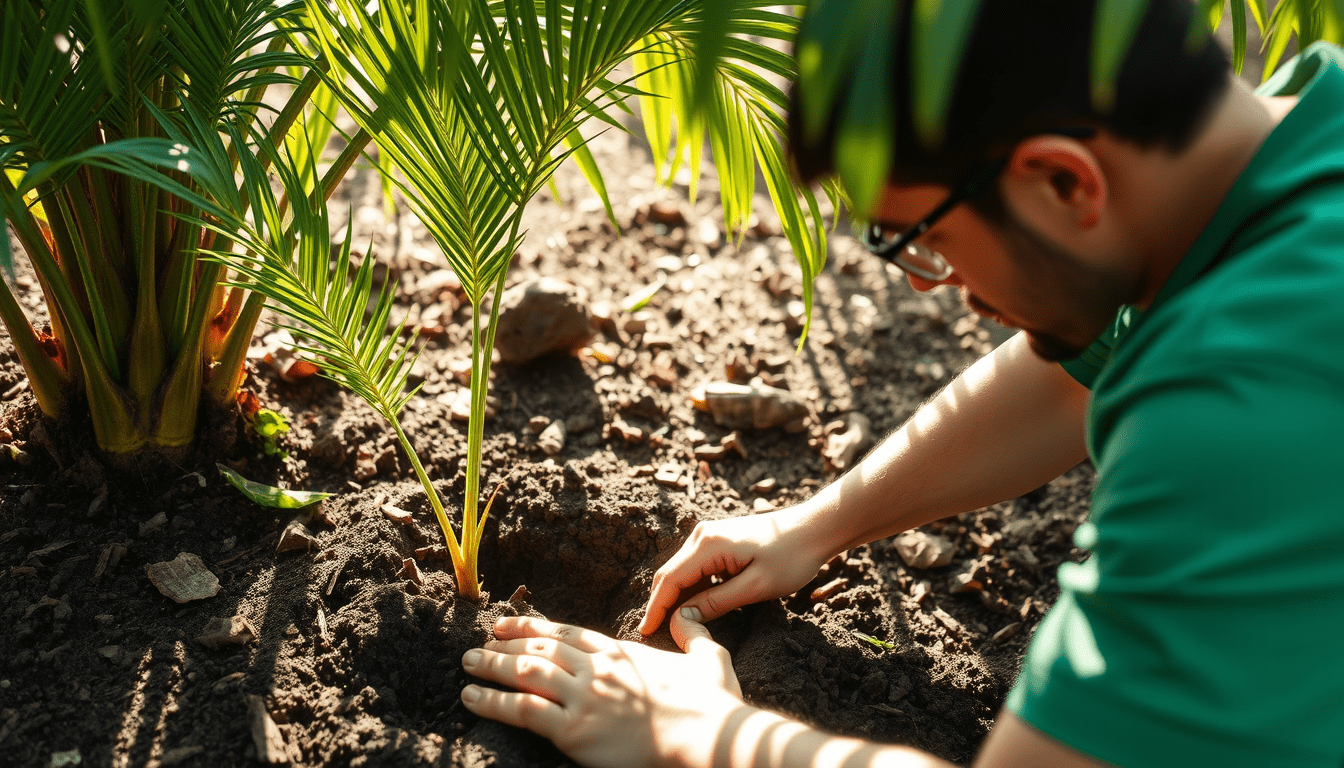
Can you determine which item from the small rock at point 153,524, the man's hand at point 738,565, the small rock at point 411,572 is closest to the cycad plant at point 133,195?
the small rock at point 153,524

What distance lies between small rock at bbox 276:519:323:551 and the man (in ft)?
2.03

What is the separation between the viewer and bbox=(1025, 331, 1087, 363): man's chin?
771mm

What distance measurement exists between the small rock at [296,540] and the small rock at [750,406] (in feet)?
2.30

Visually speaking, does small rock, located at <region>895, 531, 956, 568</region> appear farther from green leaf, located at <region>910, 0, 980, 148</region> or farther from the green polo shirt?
green leaf, located at <region>910, 0, 980, 148</region>

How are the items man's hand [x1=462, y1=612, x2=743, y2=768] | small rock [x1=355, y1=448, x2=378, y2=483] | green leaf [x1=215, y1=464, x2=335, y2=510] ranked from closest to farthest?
man's hand [x1=462, y1=612, x2=743, y2=768], green leaf [x1=215, y1=464, x2=335, y2=510], small rock [x1=355, y1=448, x2=378, y2=483]

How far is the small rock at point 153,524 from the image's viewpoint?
116 centimetres

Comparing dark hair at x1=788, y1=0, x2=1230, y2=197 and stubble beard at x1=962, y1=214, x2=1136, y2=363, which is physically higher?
dark hair at x1=788, y1=0, x2=1230, y2=197

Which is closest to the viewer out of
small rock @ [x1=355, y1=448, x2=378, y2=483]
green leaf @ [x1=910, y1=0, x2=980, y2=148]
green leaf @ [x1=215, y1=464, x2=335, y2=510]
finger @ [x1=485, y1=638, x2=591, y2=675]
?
green leaf @ [x1=910, y1=0, x2=980, y2=148]

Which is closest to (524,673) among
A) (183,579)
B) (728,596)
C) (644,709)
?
(644,709)

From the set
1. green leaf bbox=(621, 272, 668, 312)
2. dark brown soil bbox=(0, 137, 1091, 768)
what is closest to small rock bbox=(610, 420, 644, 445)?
dark brown soil bbox=(0, 137, 1091, 768)

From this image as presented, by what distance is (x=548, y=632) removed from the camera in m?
1.07

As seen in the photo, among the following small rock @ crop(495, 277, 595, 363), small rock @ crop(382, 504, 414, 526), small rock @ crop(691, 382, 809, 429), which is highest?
small rock @ crop(495, 277, 595, 363)

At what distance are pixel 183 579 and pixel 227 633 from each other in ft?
0.42

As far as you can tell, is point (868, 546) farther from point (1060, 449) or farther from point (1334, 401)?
point (1334, 401)
